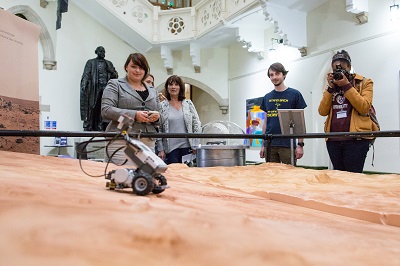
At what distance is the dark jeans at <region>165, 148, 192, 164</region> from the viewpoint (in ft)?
10.3

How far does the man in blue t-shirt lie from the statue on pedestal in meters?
5.14

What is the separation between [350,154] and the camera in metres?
2.54

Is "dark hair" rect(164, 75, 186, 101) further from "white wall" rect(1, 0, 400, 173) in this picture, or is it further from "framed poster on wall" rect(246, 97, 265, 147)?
"framed poster on wall" rect(246, 97, 265, 147)

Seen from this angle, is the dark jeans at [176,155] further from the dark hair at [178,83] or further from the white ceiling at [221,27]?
the white ceiling at [221,27]

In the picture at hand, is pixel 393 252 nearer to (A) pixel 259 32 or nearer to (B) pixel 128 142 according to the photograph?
(B) pixel 128 142

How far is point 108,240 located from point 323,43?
21.1ft

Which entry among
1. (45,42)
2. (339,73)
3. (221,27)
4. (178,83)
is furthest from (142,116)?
(45,42)

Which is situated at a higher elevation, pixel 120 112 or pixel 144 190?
pixel 120 112

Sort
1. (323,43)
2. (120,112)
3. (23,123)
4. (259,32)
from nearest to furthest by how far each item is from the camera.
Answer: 1. (23,123)
2. (120,112)
3. (323,43)
4. (259,32)

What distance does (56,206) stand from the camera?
1.98 ft

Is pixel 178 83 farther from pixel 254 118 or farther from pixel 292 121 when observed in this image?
pixel 254 118

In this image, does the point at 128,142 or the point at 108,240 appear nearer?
the point at 108,240

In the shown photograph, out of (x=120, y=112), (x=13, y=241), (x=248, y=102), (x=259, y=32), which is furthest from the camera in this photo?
(x=248, y=102)

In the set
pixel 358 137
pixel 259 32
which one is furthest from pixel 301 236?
pixel 259 32
